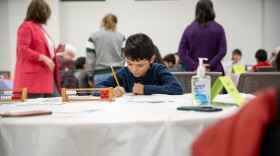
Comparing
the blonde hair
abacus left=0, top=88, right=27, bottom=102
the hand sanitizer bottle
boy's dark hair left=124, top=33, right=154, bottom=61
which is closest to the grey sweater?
the blonde hair

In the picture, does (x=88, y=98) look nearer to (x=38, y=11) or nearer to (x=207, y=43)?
(x=38, y=11)

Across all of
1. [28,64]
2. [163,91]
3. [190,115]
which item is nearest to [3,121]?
[190,115]

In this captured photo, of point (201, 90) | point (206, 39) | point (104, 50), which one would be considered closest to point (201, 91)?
point (201, 90)

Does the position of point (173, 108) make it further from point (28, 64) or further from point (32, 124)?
point (28, 64)

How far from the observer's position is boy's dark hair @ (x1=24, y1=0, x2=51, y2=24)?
138 inches

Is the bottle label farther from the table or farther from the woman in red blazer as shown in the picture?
the woman in red blazer

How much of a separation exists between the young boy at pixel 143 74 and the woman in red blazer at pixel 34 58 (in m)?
1.21

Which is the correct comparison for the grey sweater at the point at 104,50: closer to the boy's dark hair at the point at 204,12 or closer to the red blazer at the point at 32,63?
the red blazer at the point at 32,63

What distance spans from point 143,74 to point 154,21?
7.62 meters

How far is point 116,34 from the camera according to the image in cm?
452

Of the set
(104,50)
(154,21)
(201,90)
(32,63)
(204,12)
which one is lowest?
(201,90)

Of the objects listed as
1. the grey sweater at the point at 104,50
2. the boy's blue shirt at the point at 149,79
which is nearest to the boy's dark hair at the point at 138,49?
the boy's blue shirt at the point at 149,79

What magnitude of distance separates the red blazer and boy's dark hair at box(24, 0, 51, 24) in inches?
2.4

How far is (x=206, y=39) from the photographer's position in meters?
3.65
